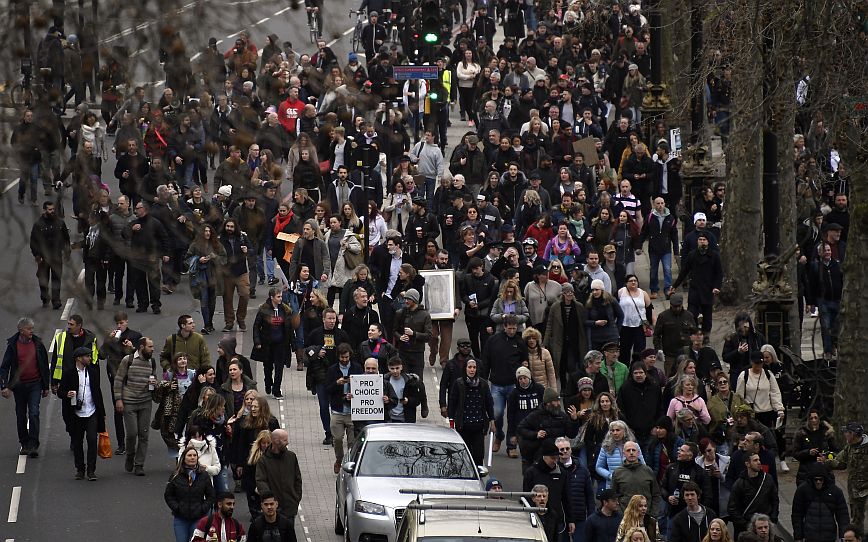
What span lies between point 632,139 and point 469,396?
10.8 m

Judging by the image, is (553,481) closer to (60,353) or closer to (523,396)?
(523,396)

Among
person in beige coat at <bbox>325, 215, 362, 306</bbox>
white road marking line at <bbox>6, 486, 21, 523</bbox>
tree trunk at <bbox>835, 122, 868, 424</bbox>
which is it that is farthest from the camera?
person in beige coat at <bbox>325, 215, 362, 306</bbox>

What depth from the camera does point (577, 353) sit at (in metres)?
23.0

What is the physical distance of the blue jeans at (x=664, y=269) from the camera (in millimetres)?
27516

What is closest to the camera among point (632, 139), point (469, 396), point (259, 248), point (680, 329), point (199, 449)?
point (199, 449)

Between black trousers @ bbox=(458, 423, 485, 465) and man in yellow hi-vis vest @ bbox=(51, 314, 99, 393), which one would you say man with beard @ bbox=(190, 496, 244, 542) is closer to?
black trousers @ bbox=(458, 423, 485, 465)

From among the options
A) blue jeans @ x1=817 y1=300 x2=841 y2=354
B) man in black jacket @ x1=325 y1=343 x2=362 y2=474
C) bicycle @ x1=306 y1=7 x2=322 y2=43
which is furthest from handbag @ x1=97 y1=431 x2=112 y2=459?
blue jeans @ x1=817 y1=300 x2=841 y2=354

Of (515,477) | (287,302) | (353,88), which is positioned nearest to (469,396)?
(515,477)

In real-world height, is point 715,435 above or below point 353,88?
below

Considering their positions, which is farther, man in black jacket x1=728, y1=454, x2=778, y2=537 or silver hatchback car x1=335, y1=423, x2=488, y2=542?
man in black jacket x1=728, y1=454, x2=778, y2=537

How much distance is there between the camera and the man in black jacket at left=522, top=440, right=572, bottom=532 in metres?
17.8

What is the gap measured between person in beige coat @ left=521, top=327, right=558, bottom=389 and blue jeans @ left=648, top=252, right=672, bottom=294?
6047 mm

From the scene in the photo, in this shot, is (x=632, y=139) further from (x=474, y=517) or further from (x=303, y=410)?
(x=474, y=517)

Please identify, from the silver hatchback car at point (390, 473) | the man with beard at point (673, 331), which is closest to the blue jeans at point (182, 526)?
the silver hatchback car at point (390, 473)
